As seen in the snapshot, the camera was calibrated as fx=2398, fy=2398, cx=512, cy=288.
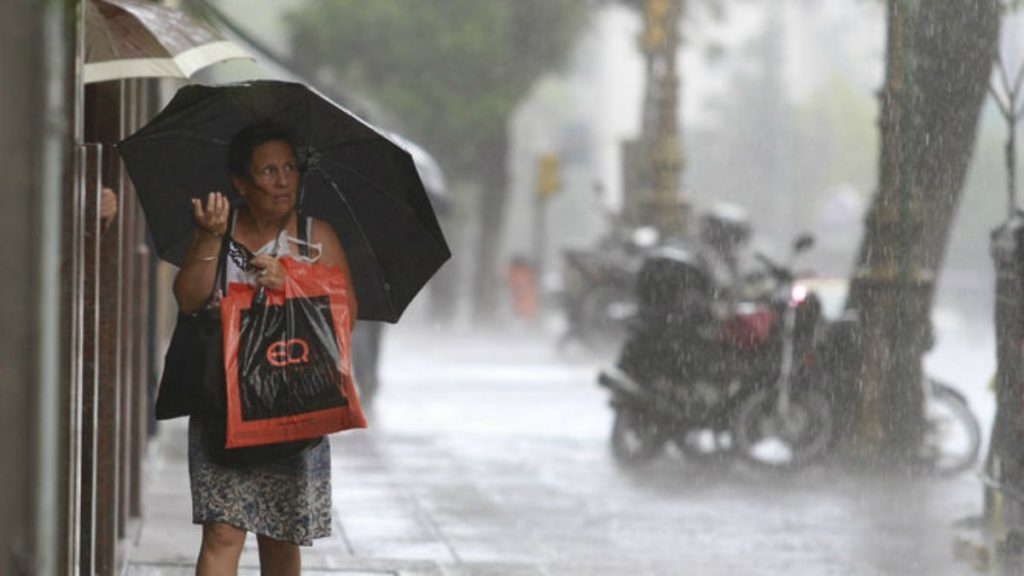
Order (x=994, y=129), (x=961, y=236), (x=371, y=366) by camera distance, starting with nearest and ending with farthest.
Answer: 1. (x=371, y=366)
2. (x=994, y=129)
3. (x=961, y=236)

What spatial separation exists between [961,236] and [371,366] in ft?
259

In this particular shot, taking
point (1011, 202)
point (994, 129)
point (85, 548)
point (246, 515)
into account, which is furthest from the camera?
point (994, 129)

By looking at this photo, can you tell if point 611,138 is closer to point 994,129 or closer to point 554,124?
point 554,124

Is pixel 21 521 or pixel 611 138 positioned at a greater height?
pixel 611 138

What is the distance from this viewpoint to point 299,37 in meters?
43.9

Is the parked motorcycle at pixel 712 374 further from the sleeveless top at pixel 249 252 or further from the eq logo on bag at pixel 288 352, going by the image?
the eq logo on bag at pixel 288 352

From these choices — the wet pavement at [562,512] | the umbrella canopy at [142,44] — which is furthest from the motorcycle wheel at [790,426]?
the umbrella canopy at [142,44]

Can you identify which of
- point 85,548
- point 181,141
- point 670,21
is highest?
point 670,21

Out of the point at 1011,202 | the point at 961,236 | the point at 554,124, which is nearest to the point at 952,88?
the point at 1011,202

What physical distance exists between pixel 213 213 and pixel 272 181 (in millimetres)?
258

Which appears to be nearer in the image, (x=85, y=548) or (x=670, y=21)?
(x=85, y=548)

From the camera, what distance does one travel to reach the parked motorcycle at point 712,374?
13.9 m

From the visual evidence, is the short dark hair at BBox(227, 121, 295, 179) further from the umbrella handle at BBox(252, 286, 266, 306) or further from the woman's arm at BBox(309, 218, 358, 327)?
the umbrella handle at BBox(252, 286, 266, 306)

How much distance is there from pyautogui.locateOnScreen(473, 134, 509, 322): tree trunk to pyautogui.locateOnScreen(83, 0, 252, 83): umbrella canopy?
3631 centimetres
